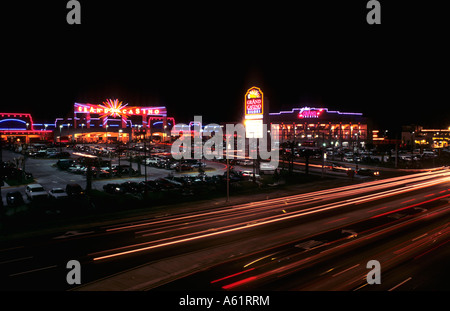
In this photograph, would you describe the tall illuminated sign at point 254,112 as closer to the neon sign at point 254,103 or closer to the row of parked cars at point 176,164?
the neon sign at point 254,103

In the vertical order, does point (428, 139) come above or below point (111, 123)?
below

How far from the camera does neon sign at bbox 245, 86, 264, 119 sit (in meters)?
66.0

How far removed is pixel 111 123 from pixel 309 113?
267 feet

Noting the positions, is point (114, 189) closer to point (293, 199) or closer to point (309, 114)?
point (293, 199)

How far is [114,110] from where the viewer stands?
5027 inches

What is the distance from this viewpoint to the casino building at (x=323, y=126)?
134250mm

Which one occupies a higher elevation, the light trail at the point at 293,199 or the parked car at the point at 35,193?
the parked car at the point at 35,193

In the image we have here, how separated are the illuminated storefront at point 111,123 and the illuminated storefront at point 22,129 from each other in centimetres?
498

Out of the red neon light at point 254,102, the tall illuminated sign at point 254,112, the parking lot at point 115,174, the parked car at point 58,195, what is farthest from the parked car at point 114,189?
the red neon light at point 254,102

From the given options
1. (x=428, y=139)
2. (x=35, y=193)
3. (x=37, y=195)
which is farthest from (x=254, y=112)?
(x=428, y=139)

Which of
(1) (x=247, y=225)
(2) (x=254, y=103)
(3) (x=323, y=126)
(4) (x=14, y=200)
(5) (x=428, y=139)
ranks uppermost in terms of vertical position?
(2) (x=254, y=103)

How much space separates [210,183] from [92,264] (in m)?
26.7
